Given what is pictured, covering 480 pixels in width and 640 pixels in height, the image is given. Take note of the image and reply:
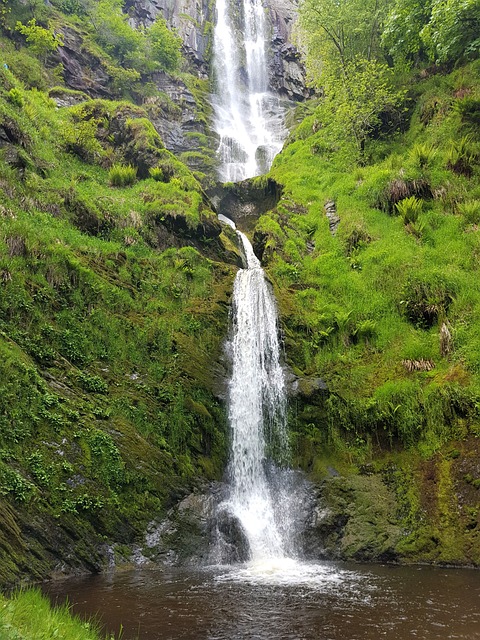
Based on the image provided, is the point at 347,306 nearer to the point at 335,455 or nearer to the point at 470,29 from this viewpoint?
the point at 335,455

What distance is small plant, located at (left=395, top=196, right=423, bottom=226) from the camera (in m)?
17.3

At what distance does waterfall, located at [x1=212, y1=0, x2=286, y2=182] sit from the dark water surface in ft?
82.4

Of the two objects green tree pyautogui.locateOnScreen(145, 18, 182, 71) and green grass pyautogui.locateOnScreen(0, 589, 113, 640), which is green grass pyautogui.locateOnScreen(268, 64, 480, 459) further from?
green tree pyautogui.locateOnScreen(145, 18, 182, 71)

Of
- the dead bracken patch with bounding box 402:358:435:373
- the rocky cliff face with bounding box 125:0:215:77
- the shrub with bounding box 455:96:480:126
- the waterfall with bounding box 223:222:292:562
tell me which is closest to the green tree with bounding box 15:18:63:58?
the rocky cliff face with bounding box 125:0:215:77

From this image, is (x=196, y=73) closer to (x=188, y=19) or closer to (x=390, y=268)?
(x=188, y=19)

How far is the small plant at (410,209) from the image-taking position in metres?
17.3

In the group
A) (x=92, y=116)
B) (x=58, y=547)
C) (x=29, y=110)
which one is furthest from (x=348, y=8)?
(x=58, y=547)

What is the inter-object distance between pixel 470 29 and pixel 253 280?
45.2 feet

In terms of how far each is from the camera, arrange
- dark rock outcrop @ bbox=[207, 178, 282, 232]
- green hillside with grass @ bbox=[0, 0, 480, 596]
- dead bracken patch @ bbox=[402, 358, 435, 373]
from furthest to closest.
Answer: dark rock outcrop @ bbox=[207, 178, 282, 232] → dead bracken patch @ bbox=[402, 358, 435, 373] → green hillside with grass @ bbox=[0, 0, 480, 596]

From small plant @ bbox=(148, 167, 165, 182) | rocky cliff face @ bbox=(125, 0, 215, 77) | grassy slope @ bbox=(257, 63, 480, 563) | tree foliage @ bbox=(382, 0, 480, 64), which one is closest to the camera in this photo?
grassy slope @ bbox=(257, 63, 480, 563)

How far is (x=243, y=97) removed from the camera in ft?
143

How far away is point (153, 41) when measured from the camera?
3794cm

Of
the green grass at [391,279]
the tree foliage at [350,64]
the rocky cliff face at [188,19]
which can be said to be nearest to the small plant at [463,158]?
the green grass at [391,279]

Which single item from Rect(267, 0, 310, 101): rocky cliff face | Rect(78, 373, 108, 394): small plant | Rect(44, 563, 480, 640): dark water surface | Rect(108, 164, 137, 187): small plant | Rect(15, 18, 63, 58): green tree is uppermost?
Rect(267, 0, 310, 101): rocky cliff face
